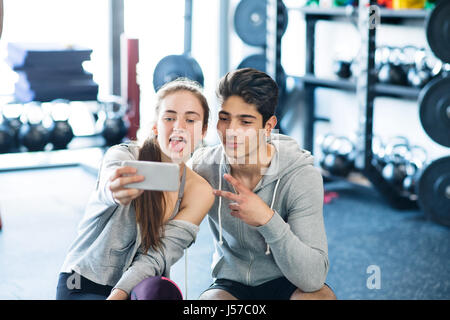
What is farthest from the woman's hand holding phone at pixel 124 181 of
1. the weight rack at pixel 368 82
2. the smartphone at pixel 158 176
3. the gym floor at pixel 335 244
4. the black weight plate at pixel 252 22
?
the black weight plate at pixel 252 22

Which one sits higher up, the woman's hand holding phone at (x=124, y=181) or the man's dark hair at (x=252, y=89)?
the man's dark hair at (x=252, y=89)

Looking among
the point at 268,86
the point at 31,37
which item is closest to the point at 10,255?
the point at 268,86

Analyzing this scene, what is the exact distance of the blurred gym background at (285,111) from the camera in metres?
2.96

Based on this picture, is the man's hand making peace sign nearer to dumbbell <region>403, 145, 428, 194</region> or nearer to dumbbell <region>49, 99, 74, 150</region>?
dumbbell <region>403, 145, 428, 194</region>

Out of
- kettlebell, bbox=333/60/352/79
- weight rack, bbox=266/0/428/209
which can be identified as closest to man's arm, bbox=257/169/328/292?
weight rack, bbox=266/0/428/209

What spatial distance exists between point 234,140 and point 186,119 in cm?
13

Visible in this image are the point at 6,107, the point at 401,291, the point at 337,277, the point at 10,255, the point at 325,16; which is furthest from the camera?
the point at 6,107

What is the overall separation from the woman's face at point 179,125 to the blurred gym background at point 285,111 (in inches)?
44.2

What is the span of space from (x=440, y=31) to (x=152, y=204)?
7.17ft

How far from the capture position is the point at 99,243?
5.05 feet

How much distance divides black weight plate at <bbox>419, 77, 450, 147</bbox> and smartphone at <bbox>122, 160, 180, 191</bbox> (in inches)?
90.3

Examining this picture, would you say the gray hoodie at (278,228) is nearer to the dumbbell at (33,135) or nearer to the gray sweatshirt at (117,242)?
the gray sweatshirt at (117,242)

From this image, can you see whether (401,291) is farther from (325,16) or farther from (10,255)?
(325,16)

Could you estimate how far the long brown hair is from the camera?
152 centimetres
